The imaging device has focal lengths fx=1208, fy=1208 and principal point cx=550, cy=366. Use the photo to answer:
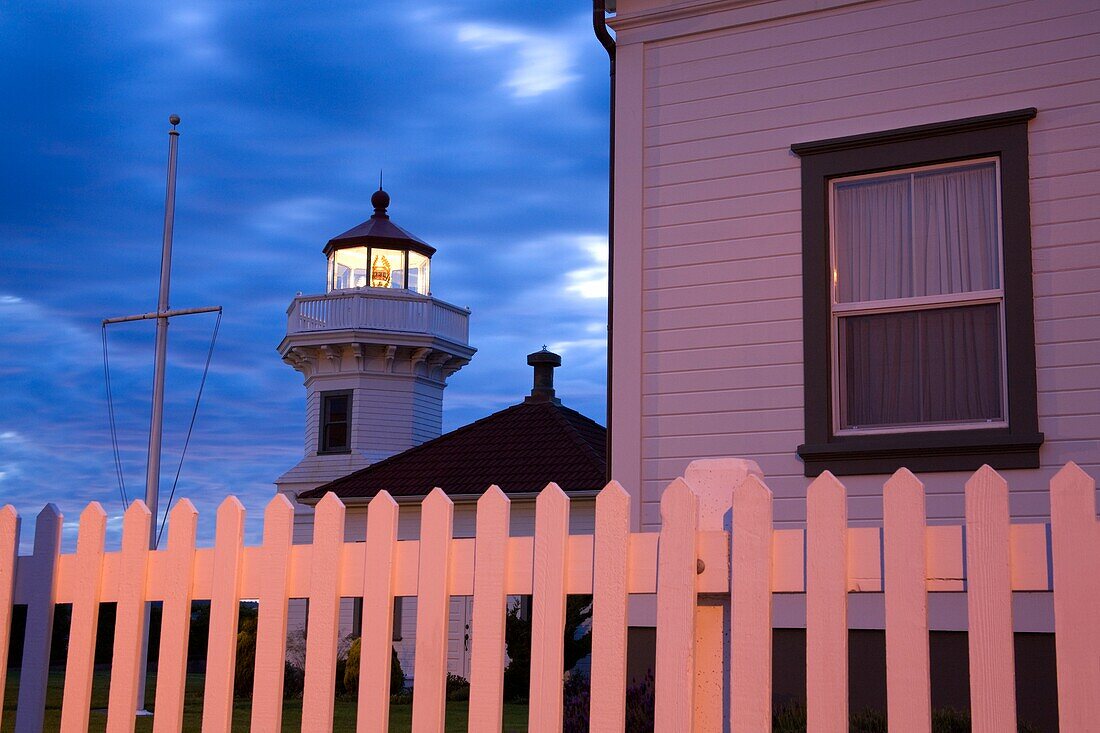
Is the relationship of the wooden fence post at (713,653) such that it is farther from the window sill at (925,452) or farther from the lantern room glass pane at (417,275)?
the lantern room glass pane at (417,275)

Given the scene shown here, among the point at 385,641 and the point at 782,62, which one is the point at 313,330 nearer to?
the point at 782,62

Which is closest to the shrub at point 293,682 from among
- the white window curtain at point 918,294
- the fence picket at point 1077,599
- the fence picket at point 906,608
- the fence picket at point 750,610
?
the white window curtain at point 918,294

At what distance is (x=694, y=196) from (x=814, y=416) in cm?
165

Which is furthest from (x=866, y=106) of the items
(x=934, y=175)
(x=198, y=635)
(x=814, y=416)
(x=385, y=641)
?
(x=198, y=635)

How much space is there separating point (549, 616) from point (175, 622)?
1459 millimetres

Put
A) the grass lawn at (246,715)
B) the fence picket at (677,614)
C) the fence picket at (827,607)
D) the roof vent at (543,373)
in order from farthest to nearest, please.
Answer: the roof vent at (543,373) < the grass lawn at (246,715) < the fence picket at (677,614) < the fence picket at (827,607)

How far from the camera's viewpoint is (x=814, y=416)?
7.11 metres

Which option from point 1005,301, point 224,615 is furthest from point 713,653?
point 1005,301

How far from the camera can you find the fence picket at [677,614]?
11.1ft

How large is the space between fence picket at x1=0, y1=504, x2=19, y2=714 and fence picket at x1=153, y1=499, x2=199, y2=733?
29.1 inches

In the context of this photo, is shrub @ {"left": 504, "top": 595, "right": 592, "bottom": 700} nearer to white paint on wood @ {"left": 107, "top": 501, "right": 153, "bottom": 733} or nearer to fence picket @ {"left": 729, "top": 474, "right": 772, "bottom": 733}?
white paint on wood @ {"left": 107, "top": 501, "right": 153, "bottom": 733}

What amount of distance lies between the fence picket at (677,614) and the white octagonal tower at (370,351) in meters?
30.0

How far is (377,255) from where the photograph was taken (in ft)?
121

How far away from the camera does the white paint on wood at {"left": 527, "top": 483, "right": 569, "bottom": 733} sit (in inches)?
139
